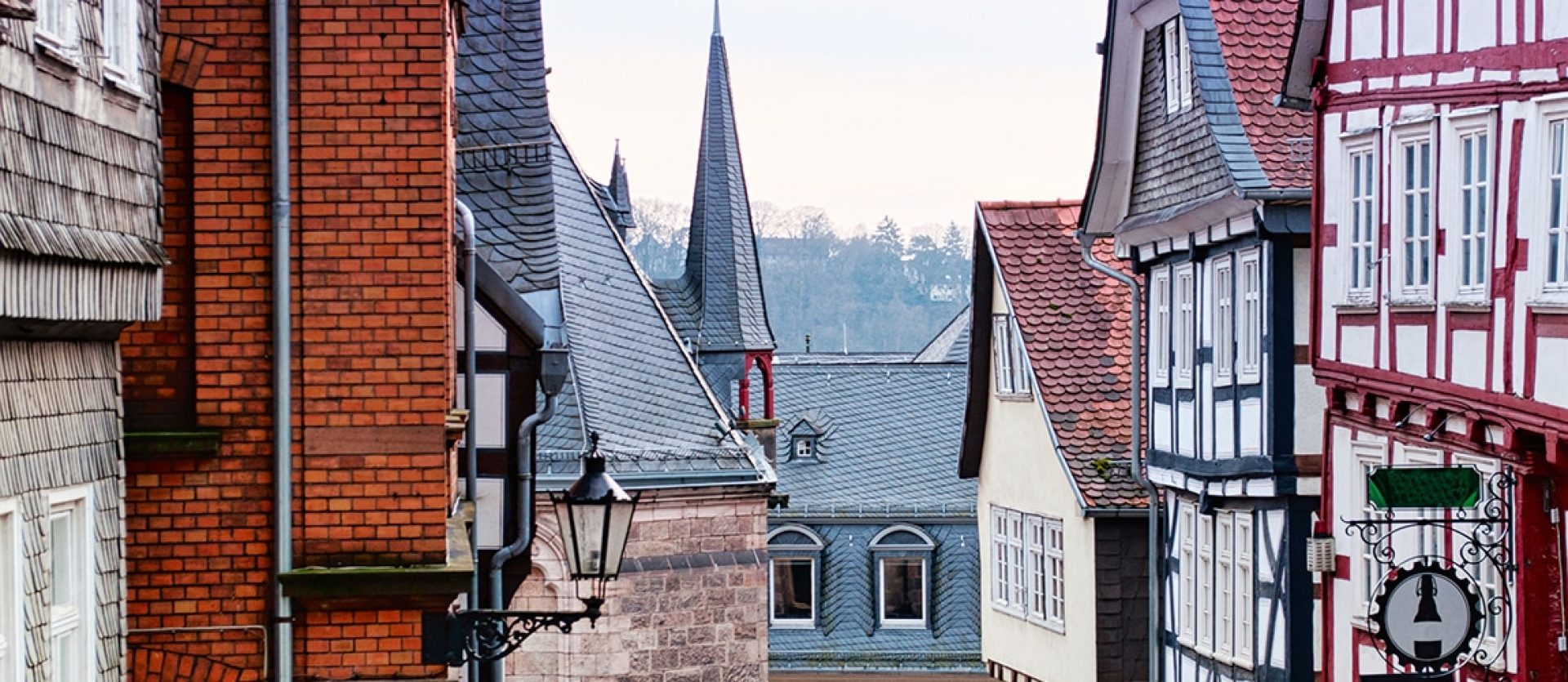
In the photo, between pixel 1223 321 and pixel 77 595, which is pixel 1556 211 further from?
pixel 77 595

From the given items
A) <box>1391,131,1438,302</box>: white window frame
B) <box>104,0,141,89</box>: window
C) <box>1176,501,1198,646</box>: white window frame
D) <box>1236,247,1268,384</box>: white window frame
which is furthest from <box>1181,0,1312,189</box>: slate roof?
<box>104,0,141,89</box>: window

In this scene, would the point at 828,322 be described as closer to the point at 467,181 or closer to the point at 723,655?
the point at 723,655

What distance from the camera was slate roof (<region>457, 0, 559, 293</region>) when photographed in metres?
17.4

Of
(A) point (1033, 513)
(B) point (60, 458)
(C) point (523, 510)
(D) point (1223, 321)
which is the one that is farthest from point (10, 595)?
(A) point (1033, 513)

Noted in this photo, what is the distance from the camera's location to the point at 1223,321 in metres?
18.4

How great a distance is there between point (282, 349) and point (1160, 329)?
12411mm

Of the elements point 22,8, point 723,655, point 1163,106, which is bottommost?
point 723,655

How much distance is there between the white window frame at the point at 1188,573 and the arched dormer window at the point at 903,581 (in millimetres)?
19883

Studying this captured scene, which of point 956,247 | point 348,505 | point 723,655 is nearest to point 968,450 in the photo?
point 723,655

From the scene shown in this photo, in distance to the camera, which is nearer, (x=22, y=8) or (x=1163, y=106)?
(x=22, y=8)

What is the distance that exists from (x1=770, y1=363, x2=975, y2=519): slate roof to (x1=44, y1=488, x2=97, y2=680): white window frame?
33115 mm

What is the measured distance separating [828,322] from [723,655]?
64.6 meters

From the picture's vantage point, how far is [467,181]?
17766 mm

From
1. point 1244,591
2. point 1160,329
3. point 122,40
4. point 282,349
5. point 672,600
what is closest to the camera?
point 122,40
